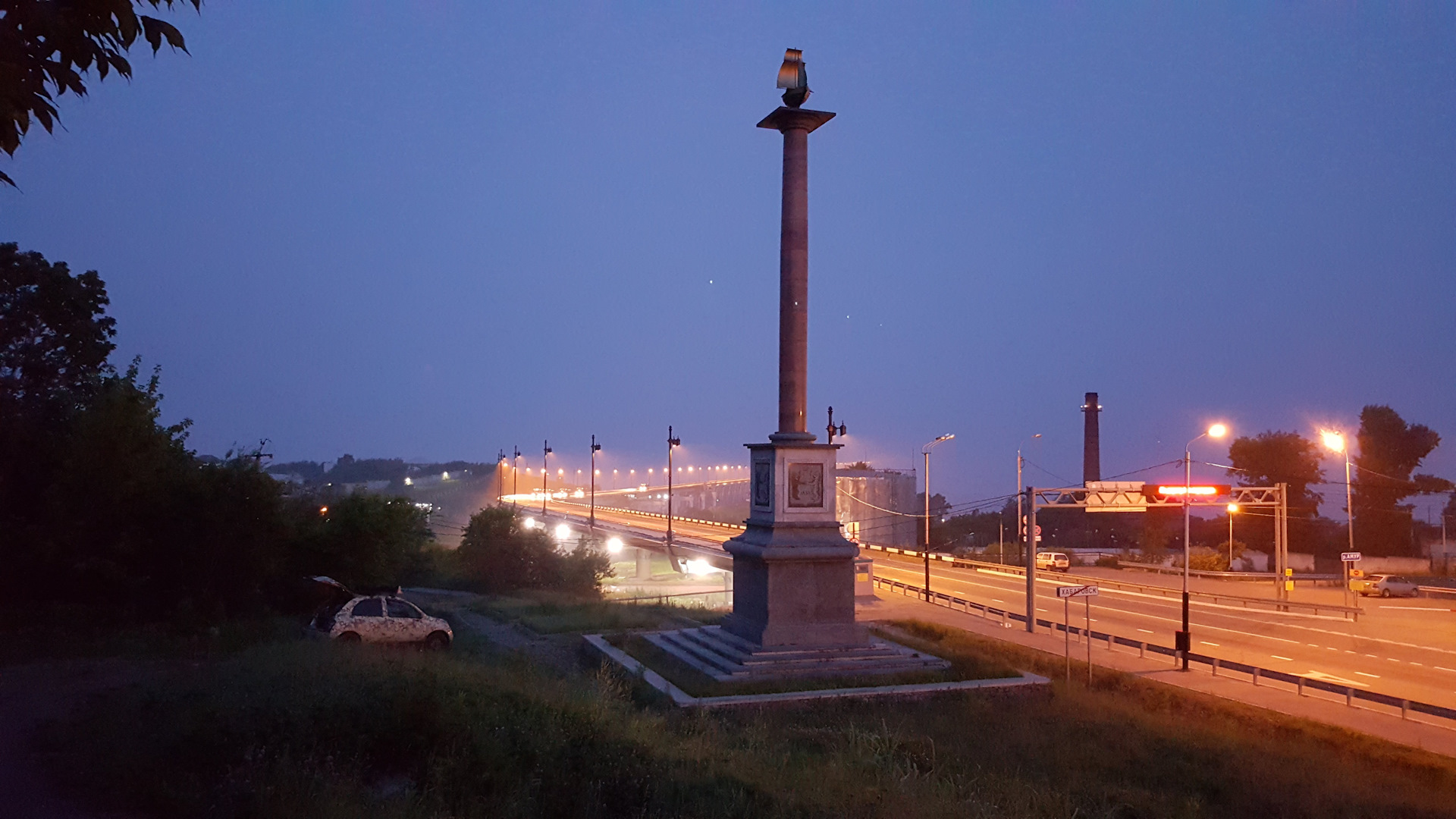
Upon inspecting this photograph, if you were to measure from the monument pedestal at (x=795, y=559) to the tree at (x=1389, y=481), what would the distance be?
74608 mm

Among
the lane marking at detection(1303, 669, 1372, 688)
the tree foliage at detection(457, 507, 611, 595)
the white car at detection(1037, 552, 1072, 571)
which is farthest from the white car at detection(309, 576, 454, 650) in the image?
the white car at detection(1037, 552, 1072, 571)

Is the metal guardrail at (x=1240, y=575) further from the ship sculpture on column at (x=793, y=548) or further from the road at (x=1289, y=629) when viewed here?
the ship sculpture on column at (x=793, y=548)

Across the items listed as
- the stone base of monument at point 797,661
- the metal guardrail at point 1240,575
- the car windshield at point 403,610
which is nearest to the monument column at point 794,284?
the stone base of monument at point 797,661

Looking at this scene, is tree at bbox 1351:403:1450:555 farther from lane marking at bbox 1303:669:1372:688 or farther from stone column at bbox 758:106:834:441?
stone column at bbox 758:106:834:441

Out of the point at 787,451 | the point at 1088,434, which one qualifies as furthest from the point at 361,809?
the point at 1088,434

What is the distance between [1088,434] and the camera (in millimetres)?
79500

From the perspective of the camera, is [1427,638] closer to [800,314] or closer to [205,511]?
[800,314]

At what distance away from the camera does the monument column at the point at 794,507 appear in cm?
2100

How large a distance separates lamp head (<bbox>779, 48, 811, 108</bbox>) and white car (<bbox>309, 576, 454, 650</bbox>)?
14443 mm

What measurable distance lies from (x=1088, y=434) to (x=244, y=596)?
69.8m

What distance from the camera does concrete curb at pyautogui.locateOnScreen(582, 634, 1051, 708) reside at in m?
17.2

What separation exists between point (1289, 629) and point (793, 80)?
2932 centimetres

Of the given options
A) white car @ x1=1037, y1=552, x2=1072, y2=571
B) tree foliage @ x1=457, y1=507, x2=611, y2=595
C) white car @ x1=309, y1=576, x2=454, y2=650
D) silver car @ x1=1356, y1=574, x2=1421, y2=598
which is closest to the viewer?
white car @ x1=309, y1=576, x2=454, y2=650

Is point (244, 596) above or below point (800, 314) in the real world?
below
